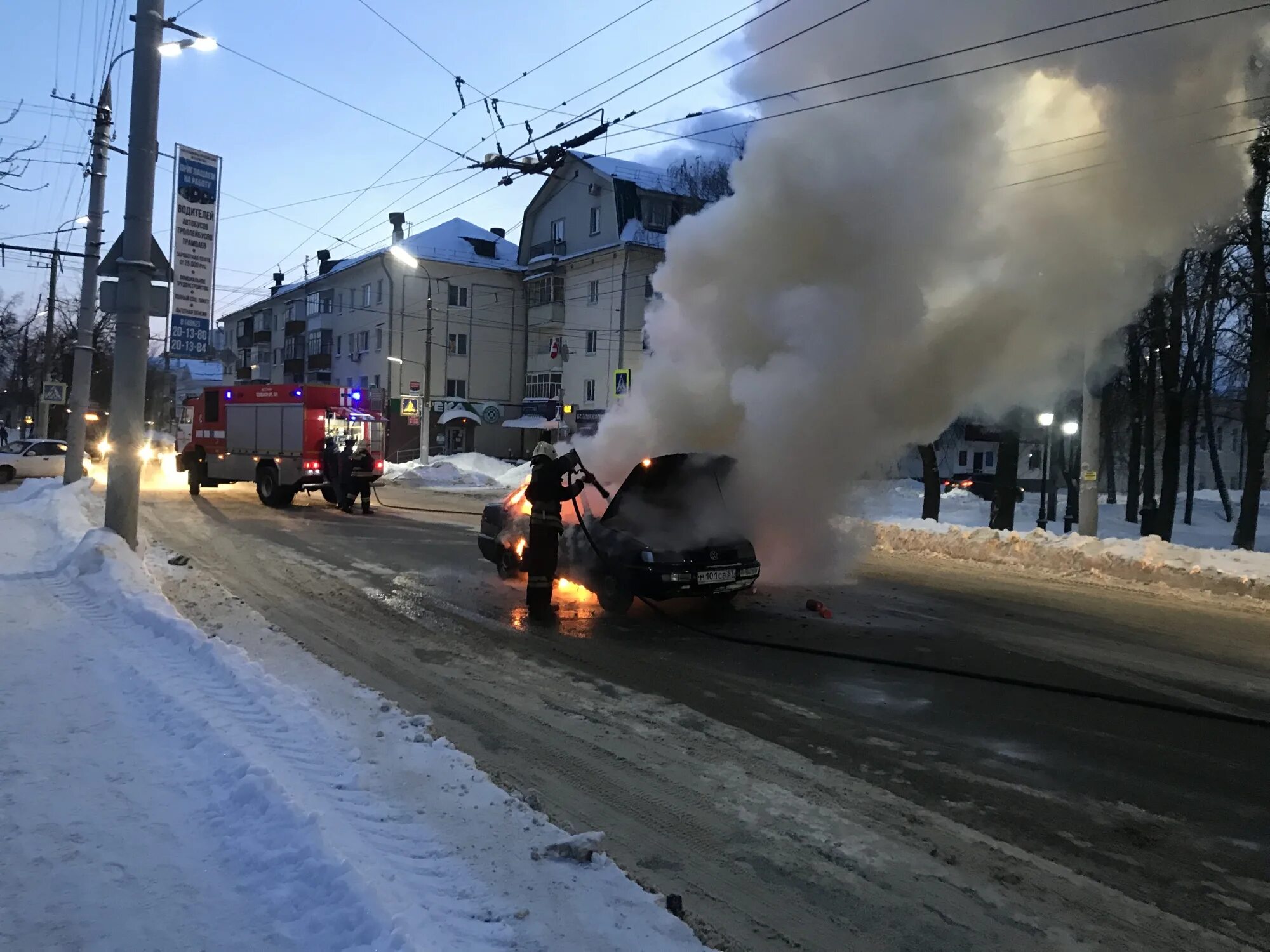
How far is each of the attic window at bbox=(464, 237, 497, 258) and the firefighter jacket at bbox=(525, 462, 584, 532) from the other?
4047 cm

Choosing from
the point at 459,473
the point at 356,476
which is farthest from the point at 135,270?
the point at 459,473

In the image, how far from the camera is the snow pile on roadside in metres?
31.1

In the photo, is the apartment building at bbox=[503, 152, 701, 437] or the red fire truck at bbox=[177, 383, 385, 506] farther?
the apartment building at bbox=[503, 152, 701, 437]

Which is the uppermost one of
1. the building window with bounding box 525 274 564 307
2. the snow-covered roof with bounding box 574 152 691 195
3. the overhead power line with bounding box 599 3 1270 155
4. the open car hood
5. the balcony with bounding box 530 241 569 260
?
the snow-covered roof with bounding box 574 152 691 195

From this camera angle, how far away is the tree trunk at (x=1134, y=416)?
2405cm

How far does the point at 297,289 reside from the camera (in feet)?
190

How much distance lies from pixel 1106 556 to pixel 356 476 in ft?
47.4

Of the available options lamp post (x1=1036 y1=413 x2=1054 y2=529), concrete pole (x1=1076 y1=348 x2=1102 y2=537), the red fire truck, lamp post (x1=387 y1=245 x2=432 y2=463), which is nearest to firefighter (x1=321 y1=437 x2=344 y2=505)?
the red fire truck

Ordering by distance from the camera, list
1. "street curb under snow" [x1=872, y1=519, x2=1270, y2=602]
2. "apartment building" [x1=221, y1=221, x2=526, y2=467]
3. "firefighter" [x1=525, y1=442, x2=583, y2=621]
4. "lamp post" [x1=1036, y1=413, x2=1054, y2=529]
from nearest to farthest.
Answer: "firefighter" [x1=525, y1=442, x2=583, y2=621]
"street curb under snow" [x1=872, y1=519, x2=1270, y2=602]
"lamp post" [x1=1036, y1=413, x2=1054, y2=529]
"apartment building" [x1=221, y1=221, x2=526, y2=467]

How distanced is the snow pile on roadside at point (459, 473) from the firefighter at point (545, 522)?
819 inches

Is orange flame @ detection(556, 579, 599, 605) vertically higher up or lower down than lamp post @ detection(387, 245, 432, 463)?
lower down

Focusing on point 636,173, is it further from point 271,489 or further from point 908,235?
point 908,235

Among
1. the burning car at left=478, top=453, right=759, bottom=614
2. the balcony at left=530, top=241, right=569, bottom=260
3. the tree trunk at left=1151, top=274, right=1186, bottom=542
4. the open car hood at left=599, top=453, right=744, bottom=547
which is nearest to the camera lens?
the burning car at left=478, top=453, right=759, bottom=614

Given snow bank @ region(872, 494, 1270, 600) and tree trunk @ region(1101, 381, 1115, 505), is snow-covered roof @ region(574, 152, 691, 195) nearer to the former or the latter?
tree trunk @ region(1101, 381, 1115, 505)
